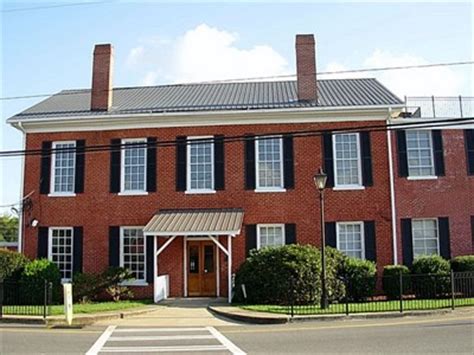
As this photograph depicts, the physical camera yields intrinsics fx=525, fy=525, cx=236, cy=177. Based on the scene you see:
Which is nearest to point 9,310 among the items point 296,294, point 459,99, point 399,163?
point 296,294

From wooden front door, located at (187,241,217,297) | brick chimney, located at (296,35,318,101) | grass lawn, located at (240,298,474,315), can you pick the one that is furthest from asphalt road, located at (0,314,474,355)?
brick chimney, located at (296,35,318,101)

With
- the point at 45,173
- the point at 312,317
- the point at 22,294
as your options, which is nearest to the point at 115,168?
the point at 45,173

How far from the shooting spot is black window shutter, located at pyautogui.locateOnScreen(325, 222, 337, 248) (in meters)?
21.9

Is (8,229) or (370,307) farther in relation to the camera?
(8,229)

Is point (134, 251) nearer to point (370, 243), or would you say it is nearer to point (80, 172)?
point (80, 172)

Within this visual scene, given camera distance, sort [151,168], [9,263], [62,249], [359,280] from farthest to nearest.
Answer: [62,249] → [151,168] → [9,263] → [359,280]

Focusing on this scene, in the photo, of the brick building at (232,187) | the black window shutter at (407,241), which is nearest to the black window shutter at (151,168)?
the brick building at (232,187)

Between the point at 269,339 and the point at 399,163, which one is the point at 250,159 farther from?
the point at 269,339

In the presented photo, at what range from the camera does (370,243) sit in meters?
21.8

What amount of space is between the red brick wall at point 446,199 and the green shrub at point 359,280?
10.4 feet

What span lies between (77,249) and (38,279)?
2661 mm

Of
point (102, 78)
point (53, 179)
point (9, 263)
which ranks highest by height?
point (102, 78)

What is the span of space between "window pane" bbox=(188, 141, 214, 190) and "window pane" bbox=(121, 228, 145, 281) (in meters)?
3.19

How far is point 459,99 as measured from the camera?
24203 mm
